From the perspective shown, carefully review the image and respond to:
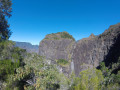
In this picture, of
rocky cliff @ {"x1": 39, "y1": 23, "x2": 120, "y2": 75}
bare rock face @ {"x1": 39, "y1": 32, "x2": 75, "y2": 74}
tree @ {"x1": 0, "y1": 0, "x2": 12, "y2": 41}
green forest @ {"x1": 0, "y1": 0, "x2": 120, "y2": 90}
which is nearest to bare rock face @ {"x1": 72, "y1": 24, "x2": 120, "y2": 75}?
rocky cliff @ {"x1": 39, "y1": 23, "x2": 120, "y2": 75}

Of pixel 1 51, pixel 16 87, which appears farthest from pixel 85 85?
pixel 1 51

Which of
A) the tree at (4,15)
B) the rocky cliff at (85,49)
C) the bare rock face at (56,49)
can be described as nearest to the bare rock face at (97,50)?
the rocky cliff at (85,49)

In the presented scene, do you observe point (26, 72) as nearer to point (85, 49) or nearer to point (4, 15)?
point (4, 15)

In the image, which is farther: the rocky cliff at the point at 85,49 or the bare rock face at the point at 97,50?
the rocky cliff at the point at 85,49

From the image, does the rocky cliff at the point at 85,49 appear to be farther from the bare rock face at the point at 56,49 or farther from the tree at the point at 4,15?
the tree at the point at 4,15

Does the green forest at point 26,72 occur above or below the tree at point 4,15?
below

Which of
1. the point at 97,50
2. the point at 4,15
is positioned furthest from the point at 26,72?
the point at 97,50

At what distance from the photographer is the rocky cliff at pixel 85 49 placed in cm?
4657

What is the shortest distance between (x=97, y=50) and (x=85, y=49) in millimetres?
8464

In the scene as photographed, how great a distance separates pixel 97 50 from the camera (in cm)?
5272

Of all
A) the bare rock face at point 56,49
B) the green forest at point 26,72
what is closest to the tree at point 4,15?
the green forest at point 26,72

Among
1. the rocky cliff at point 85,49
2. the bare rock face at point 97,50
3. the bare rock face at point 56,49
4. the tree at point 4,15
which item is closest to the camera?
the tree at point 4,15

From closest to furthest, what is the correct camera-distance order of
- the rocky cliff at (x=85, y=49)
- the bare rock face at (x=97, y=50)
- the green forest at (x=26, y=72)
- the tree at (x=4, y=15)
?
1. the green forest at (x=26, y=72)
2. the tree at (x=4, y=15)
3. the bare rock face at (x=97, y=50)
4. the rocky cliff at (x=85, y=49)

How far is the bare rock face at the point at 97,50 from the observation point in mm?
44750
